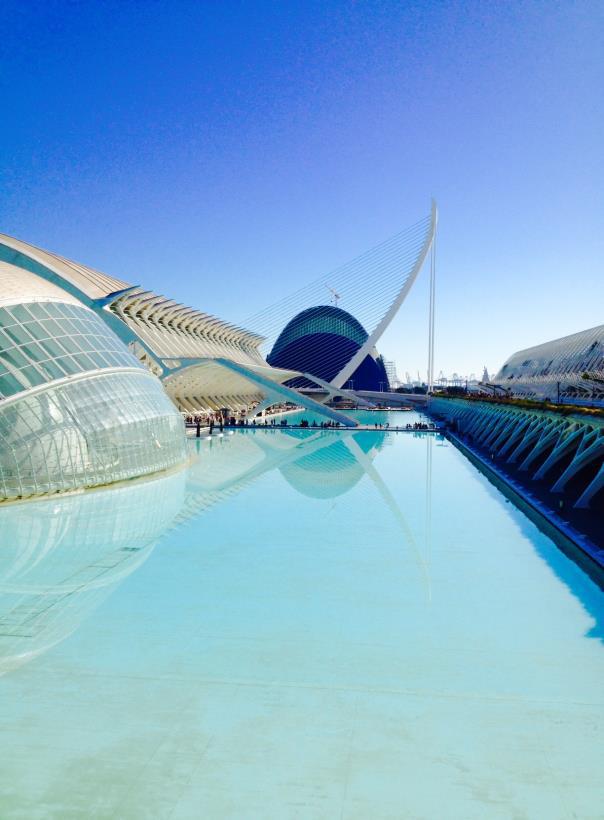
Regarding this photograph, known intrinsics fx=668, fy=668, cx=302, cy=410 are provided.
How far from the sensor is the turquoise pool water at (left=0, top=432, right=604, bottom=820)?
3.83 m

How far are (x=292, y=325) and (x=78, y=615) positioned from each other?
72180mm

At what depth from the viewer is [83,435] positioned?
45.3 ft

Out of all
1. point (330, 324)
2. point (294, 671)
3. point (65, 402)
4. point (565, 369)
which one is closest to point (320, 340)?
point (330, 324)

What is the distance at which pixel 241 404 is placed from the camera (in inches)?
2071

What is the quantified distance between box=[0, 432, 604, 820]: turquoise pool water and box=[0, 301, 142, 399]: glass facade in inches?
130

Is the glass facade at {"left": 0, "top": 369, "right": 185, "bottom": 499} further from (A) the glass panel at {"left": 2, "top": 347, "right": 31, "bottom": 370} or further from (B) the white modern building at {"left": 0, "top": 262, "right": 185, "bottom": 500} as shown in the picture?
(A) the glass panel at {"left": 2, "top": 347, "right": 31, "bottom": 370}

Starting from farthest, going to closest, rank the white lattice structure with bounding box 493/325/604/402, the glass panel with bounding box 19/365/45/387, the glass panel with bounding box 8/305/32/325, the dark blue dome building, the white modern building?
the dark blue dome building
the white lattice structure with bounding box 493/325/604/402
the glass panel with bounding box 8/305/32/325
the glass panel with bounding box 19/365/45/387
the white modern building

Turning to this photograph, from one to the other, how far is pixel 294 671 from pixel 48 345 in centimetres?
1098

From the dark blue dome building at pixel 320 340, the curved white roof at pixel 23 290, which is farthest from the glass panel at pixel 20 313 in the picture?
the dark blue dome building at pixel 320 340

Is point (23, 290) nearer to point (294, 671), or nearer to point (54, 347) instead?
point (54, 347)

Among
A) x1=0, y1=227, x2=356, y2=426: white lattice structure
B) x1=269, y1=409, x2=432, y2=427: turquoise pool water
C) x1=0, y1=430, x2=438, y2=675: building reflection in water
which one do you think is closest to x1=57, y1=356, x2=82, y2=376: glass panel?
x1=0, y1=430, x2=438, y2=675: building reflection in water

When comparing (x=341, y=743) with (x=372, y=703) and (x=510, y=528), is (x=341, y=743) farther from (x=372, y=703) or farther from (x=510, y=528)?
(x=510, y=528)

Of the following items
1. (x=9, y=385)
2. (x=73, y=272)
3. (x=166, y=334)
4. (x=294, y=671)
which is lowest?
(x=294, y=671)

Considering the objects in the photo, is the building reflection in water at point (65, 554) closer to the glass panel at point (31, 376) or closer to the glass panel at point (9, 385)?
the glass panel at point (9, 385)
